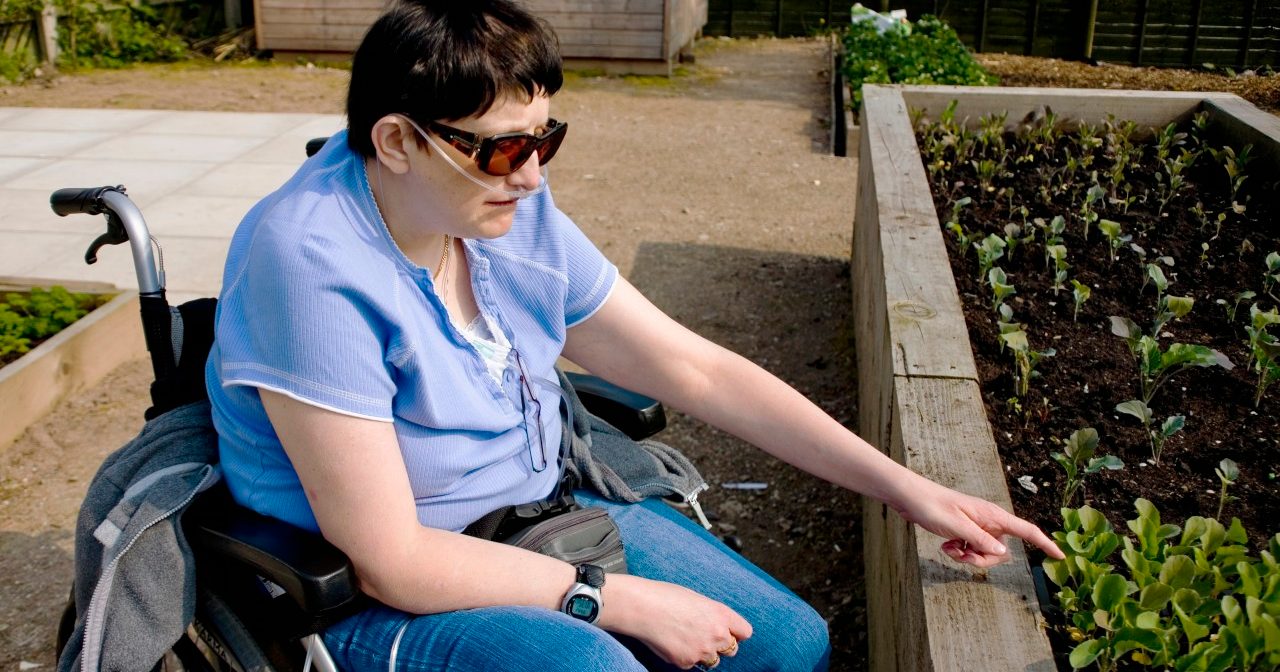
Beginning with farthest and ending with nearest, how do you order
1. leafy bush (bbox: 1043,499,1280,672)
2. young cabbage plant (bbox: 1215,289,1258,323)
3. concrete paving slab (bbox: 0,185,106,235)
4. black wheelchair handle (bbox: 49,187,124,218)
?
1. concrete paving slab (bbox: 0,185,106,235)
2. young cabbage plant (bbox: 1215,289,1258,323)
3. black wheelchair handle (bbox: 49,187,124,218)
4. leafy bush (bbox: 1043,499,1280,672)

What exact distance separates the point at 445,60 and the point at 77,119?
7828mm

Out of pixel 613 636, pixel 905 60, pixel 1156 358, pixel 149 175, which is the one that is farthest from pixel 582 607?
pixel 905 60

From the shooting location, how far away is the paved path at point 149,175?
5523mm

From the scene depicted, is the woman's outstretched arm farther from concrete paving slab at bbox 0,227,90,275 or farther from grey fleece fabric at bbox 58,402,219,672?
concrete paving slab at bbox 0,227,90,275

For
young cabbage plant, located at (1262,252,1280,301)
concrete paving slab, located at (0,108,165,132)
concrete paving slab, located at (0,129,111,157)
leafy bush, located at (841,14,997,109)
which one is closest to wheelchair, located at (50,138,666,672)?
young cabbage plant, located at (1262,252,1280,301)

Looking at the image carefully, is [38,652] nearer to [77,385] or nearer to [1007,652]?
[77,385]

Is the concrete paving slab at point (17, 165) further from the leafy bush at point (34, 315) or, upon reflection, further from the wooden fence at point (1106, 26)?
the wooden fence at point (1106, 26)

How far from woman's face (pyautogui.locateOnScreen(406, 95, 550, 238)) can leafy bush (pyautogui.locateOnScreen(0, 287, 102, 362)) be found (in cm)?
296

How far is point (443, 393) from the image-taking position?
6.19 feet

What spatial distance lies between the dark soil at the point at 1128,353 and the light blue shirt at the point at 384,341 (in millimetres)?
1035

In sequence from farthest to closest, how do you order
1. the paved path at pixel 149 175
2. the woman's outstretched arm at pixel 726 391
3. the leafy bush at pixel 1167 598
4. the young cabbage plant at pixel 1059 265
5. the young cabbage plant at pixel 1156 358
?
the paved path at pixel 149 175
the young cabbage plant at pixel 1059 265
the young cabbage plant at pixel 1156 358
the woman's outstretched arm at pixel 726 391
the leafy bush at pixel 1167 598

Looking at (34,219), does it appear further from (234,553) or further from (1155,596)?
(1155,596)

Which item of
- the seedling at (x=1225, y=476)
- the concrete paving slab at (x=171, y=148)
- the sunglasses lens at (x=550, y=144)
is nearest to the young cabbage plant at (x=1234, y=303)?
the seedling at (x=1225, y=476)

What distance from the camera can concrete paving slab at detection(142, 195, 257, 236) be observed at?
6.00 meters
